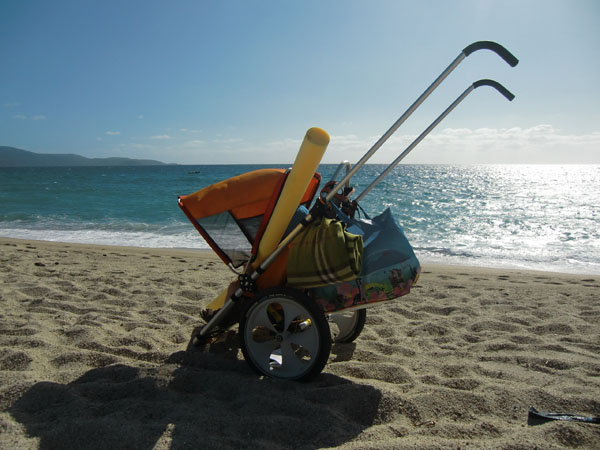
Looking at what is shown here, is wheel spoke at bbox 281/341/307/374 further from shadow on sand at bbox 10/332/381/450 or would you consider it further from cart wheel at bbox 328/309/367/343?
cart wheel at bbox 328/309/367/343

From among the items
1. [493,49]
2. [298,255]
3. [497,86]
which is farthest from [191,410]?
[497,86]

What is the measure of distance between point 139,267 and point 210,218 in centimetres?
403

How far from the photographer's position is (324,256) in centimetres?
234

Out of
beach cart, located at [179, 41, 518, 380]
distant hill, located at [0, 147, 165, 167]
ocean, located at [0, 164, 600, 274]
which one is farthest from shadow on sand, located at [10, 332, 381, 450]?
distant hill, located at [0, 147, 165, 167]

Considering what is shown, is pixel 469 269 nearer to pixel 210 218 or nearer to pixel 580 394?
pixel 580 394

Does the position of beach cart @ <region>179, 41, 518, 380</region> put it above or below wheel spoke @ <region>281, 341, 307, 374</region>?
above

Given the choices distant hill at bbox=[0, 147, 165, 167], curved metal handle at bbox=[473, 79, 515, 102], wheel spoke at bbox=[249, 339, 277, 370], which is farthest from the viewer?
distant hill at bbox=[0, 147, 165, 167]

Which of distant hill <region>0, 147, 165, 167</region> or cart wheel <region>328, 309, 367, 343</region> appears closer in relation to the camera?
cart wheel <region>328, 309, 367, 343</region>

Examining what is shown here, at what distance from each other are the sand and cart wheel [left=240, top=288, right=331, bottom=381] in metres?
0.12

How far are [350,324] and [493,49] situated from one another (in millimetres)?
2202

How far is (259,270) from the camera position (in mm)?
2613

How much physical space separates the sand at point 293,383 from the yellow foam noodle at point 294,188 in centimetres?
84

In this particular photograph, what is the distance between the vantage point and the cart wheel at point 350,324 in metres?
3.32

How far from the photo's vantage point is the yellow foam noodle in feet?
7.54
